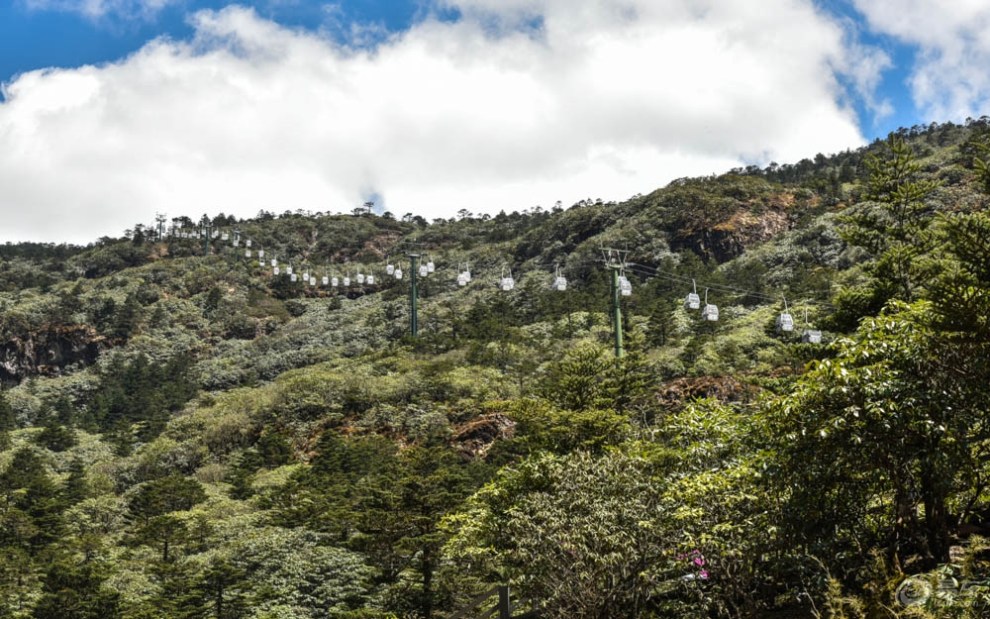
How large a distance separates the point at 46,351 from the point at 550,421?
215 feet

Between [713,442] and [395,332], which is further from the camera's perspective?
[395,332]

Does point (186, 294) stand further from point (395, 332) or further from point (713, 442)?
point (713, 442)

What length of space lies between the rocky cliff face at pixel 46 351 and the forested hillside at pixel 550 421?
9.2 inches

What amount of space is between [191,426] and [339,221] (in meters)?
68.0

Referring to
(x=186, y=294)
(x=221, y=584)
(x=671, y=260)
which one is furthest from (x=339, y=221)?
(x=221, y=584)

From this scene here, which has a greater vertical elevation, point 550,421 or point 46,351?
point 46,351

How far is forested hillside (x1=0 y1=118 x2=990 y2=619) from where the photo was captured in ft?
26.0

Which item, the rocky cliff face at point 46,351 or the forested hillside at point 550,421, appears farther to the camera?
the rocky cliff face at point 46,351

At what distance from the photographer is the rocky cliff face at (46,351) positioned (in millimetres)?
69812

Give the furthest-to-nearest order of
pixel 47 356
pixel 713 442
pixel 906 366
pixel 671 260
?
pixel 47 356, pixel 671 260, pixel 713 442, pixel 906 366

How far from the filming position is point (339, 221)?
353 feet

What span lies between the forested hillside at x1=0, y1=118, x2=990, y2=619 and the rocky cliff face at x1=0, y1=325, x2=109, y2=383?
0.23 meters

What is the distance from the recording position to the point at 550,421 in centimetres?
1925

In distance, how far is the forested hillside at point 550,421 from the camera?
311 inches
